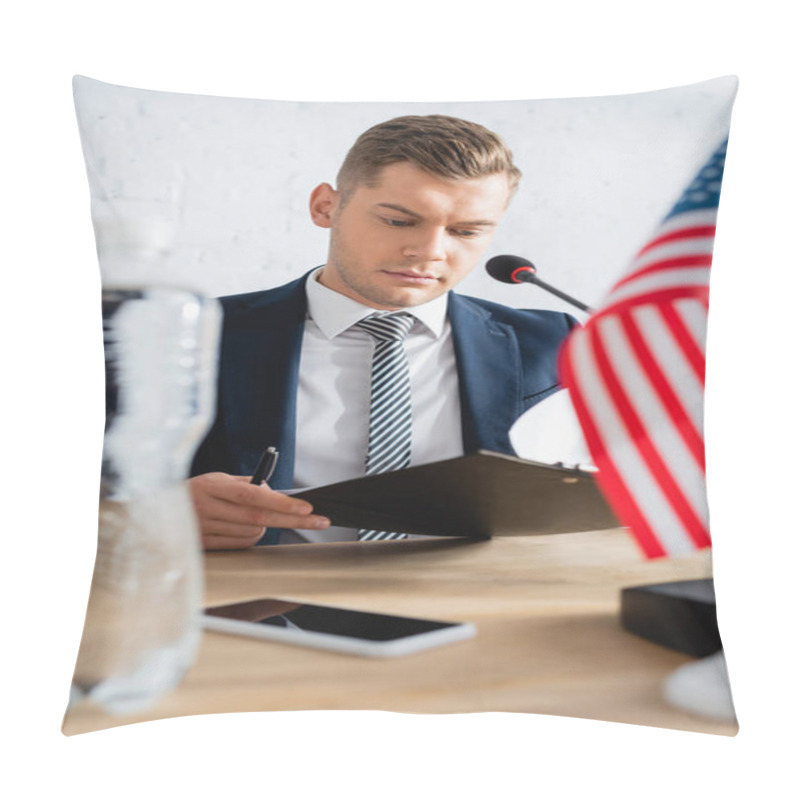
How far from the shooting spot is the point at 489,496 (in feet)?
3.76

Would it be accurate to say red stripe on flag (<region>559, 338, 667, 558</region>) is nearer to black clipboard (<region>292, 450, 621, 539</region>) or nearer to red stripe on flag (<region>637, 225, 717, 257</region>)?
Answer: black clipboard (<region>292, 450, 621, 539</region>)

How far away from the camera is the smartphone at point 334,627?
1.03 metres

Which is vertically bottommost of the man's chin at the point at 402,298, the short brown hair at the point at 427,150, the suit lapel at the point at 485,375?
the suit lapel at the point at 485,375

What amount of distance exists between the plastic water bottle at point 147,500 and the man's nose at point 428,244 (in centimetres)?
27

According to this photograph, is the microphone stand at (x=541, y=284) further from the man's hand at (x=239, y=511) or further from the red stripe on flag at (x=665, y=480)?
the man's hand at (x=239, y=511)

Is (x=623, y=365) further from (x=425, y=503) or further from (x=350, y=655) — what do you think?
(x=350, y=655)

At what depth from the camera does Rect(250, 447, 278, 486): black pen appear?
1172 millimetres

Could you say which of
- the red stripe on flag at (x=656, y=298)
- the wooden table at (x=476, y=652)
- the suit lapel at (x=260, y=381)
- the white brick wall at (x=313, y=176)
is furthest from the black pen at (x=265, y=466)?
the red stripe on flag at (x=656, y=298)

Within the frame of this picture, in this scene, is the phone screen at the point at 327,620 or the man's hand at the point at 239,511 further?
the man's hand at the point at 239,511

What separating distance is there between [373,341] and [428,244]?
0.14 m

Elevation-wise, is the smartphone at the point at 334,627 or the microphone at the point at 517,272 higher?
the microphone at the point at 517,272

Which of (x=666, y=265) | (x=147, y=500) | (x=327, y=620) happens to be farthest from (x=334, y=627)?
(x=666, y=265)

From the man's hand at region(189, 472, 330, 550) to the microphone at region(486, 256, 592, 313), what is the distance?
1.25 ft

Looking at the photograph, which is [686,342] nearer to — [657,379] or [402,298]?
[657,379]
